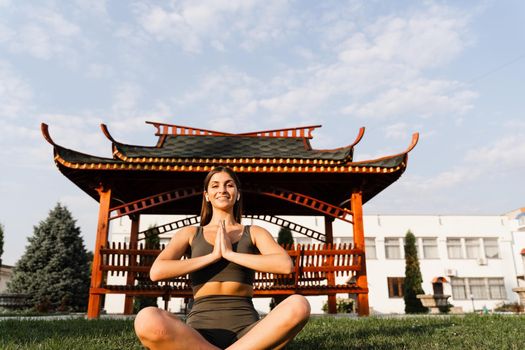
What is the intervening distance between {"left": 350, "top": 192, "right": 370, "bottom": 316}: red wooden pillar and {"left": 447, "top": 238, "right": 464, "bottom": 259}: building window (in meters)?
24.4

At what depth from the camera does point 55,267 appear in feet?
73.2

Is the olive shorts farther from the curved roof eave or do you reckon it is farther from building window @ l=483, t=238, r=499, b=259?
building window @ l=483, t=238, r=499, b=259

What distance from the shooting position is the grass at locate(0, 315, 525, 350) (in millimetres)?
4660

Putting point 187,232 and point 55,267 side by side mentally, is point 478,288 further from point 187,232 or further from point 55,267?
point 187,232

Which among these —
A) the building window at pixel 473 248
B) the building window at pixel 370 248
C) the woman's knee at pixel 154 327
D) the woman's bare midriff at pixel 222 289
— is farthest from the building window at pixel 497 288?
the woman's knee at pixel 154 327

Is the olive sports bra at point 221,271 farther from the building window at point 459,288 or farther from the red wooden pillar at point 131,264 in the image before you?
the building window at point 459,288

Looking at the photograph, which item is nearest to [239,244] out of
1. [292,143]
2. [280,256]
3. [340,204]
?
[280,256]

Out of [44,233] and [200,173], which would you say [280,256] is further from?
[44,233]

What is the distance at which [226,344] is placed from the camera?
2.47m

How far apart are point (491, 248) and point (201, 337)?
116 ft

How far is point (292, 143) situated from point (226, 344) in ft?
34.7

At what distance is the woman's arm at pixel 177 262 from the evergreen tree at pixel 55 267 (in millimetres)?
21011

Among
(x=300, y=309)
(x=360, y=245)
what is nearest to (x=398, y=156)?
(x=360, y=245)

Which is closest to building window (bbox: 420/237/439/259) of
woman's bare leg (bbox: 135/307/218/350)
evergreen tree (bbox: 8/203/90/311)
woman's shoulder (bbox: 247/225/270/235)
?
evergreen tree (bbox: 8/203/90/311)
